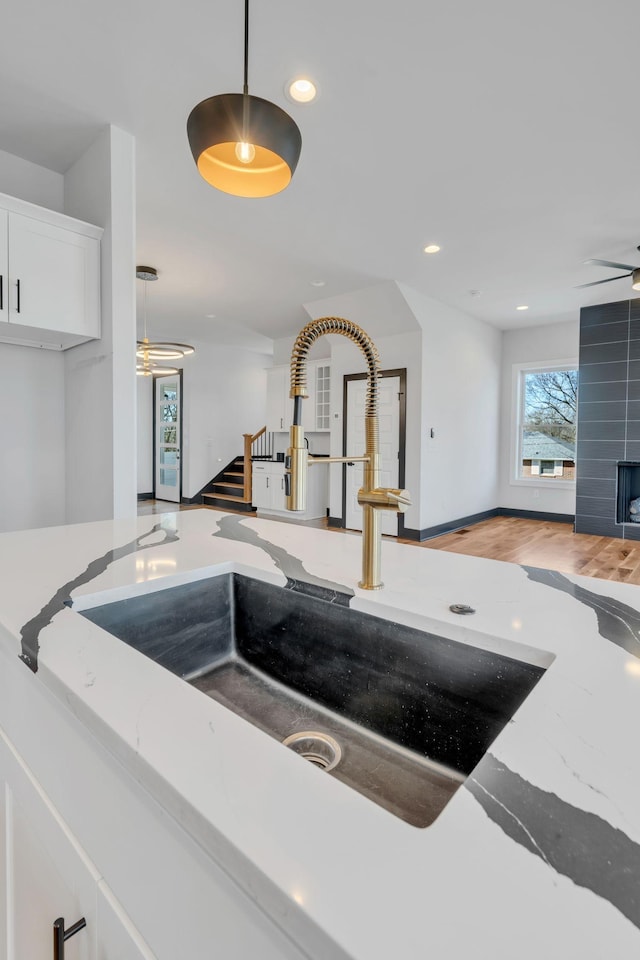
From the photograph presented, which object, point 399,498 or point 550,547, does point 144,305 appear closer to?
point 550,547

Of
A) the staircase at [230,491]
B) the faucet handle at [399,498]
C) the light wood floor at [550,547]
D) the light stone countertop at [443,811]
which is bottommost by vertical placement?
the light wood floor at [550,547]

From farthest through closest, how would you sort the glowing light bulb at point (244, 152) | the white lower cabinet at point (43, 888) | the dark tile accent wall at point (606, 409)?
the dark tile accent wall at point (606, 409)
the glowing light bulb at point (244, 152)
the white lower cabinet at point (43, 888)

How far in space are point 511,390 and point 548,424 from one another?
29.4 inches

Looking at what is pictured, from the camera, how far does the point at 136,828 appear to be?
1.59 ft

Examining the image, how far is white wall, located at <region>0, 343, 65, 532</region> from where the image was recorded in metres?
2.84

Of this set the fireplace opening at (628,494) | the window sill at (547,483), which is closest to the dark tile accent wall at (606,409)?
the fireplace opening at (628,494)

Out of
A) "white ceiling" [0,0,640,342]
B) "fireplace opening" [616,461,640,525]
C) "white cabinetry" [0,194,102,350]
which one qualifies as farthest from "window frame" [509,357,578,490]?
"white cabinetry" [0,194,102,350]

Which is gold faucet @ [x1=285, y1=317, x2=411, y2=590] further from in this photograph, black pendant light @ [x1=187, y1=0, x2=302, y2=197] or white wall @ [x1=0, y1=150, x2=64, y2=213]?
white wall @ [x1=0, y1=150, x2=64, y2=213]

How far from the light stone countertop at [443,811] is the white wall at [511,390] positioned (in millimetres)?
6938

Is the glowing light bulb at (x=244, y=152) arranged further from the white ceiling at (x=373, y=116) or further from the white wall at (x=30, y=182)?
the white wall at (x=30, y=182)

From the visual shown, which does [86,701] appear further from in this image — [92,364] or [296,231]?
[296,231]

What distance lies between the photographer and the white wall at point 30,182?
282 cm

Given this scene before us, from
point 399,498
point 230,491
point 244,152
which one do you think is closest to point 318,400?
point 230,491

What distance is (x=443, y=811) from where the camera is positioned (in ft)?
1.26
